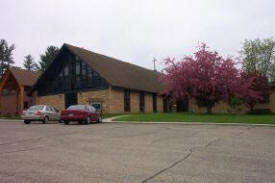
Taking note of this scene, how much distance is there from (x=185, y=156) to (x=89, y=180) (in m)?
3.77

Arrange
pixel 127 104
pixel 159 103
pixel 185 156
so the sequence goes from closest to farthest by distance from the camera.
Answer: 1. pixel 185 156
2. pixel 127 104
3. pixel 159 103

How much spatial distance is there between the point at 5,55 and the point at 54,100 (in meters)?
53.3

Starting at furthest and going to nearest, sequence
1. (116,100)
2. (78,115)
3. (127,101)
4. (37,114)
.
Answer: (127,101), (116,100), (37,114), (78,115)

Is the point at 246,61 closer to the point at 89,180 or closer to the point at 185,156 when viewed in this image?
the point at 185,156

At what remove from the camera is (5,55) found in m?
89.2

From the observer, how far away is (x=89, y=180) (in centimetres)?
707

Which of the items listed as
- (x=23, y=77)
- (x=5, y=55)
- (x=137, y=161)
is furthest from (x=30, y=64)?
(x=137, y=161)

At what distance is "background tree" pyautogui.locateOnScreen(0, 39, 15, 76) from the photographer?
289ft

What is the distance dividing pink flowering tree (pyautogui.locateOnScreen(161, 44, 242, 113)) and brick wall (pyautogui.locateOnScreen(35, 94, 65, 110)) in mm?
12802

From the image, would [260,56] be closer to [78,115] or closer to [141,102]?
[141,102]

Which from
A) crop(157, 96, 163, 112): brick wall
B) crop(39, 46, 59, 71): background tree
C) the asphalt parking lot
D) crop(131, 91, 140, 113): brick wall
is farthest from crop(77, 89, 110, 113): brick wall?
crop(39, 46, 59, 71): background tree

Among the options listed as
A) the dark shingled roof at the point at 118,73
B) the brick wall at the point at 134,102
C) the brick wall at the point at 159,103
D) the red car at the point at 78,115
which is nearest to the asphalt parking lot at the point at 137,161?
the red car at the point at 78,115

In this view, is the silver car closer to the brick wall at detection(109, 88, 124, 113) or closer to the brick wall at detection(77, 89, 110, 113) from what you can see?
the brick wall at detection(77, 89, 110, 113)

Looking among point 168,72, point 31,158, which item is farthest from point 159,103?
point 31,158
